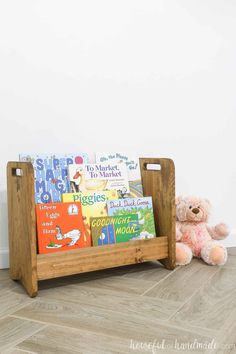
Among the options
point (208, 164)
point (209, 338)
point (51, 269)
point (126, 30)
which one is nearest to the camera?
point (209, 338)

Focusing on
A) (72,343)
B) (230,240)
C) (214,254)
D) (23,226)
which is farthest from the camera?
(230,240)

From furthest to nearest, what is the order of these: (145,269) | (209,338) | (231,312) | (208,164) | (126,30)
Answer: (208,164) → (126,30) → (145,269) → (231,312) → (209,338)

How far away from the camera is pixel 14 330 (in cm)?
106

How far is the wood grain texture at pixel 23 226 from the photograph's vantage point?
1271mm

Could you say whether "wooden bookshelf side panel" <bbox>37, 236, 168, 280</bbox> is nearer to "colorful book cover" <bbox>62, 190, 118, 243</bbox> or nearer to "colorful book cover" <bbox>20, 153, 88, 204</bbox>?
"colorful book cover" <bbox>62, 190, 118, 243</bbox>

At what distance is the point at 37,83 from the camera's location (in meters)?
1.66

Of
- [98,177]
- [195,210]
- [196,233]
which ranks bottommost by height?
[196,233]

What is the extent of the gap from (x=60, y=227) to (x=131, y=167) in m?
0.45

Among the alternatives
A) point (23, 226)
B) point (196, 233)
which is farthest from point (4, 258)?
point (196, 233)

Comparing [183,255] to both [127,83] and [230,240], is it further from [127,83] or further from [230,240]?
[127,83]

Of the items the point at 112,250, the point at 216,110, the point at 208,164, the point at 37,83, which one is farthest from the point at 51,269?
the point at 216,110

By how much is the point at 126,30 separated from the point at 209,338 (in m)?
1.34

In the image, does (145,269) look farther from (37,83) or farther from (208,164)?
(37,83)

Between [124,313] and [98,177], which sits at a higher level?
[98,177]
